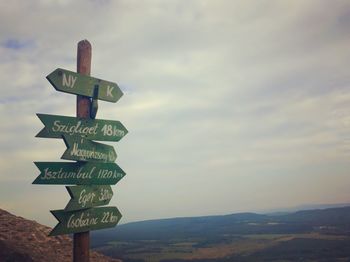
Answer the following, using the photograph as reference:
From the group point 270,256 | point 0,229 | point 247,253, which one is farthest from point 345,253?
point 0,229

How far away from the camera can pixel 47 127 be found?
662 cm

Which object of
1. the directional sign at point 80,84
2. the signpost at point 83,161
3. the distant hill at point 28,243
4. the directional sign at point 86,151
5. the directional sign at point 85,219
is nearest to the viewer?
the directional sign at point 85,219

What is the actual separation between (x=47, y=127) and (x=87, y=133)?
2.81 feet

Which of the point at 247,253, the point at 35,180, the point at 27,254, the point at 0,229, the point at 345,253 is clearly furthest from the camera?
the point at 247,253

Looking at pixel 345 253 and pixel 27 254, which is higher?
pixel 27 254

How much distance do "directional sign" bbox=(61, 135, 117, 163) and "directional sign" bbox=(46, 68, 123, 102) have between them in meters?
1.00

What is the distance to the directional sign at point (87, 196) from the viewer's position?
664cm

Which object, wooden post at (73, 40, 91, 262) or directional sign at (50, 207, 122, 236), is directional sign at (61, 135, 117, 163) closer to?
wooden post at (73, 40, 91, 262)

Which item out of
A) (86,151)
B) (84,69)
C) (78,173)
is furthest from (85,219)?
(84,69)

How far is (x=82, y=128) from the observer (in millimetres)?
7121

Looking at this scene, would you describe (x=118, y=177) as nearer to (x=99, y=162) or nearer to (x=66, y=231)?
(x=99, y=162)

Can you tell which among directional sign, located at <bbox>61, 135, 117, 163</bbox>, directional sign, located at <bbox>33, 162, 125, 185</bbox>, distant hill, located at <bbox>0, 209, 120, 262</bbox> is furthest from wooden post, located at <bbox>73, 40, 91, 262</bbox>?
distant hill, located at <bbox>0, 209, 120, 262</bbox>

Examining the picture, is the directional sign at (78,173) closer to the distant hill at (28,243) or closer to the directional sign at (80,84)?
the directional sign at (80,84)

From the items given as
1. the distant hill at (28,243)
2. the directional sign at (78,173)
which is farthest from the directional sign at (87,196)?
the distant hill at (28,243)
